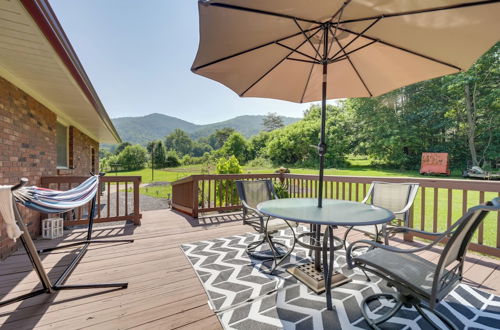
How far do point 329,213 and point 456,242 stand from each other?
0.83 metres

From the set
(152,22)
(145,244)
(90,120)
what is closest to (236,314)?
(145,244)

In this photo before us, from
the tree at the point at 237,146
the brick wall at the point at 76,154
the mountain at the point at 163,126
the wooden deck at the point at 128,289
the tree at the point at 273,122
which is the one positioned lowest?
the wooden deck at the point at 128,289

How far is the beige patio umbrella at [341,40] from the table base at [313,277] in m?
0.72

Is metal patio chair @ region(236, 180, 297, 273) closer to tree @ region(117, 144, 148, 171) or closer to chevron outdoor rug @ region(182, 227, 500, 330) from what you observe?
chevron outdoor rug @ region(182, 227, 500, 330)

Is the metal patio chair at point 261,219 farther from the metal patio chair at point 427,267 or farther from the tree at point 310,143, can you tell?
the tree at point 310,143

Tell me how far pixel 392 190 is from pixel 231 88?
101 inches

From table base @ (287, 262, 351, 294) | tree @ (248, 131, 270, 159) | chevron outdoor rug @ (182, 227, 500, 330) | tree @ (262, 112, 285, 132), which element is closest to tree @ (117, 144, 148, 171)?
tree @ (248, 131, 270, 159)

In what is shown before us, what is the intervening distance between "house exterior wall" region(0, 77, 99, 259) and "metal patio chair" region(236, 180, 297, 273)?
9.62ft

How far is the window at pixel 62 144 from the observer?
5086 millimetres

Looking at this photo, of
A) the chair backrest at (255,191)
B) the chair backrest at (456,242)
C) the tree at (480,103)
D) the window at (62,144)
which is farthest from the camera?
the tree at (480,103)

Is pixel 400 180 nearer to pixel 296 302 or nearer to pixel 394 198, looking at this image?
pixel 394 198

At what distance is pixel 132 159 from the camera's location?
41156 millimetres

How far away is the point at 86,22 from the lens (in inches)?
235

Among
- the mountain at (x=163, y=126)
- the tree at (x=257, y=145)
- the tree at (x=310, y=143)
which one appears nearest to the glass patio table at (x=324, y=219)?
the tree at (x=310, y=143)
